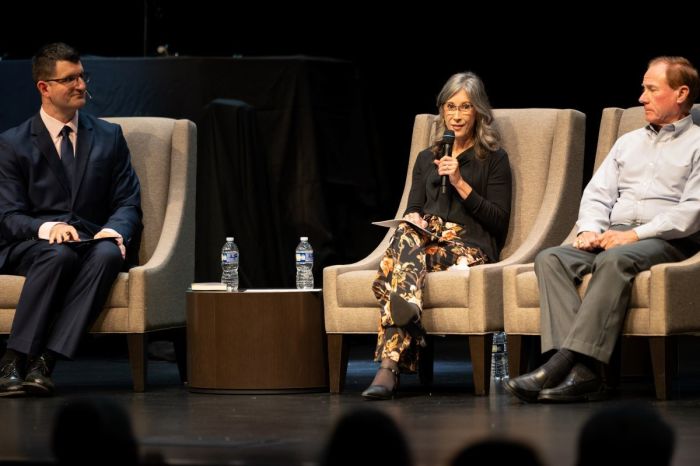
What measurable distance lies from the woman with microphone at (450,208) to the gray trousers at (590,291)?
1.48 feet

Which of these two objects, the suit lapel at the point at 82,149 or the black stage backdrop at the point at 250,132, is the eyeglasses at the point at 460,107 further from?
the suit lapel at the point at 82,149

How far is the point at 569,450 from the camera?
10.1ft

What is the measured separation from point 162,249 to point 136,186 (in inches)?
12.2

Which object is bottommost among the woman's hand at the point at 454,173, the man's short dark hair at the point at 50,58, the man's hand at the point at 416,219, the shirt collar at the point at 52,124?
the man's hand at the point at 416,219

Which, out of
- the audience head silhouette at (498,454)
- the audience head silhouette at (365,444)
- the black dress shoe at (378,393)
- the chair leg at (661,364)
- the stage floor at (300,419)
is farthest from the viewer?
the black dress shoe at (378,393)

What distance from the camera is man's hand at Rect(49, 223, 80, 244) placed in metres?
4.76

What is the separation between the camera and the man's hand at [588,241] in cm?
444

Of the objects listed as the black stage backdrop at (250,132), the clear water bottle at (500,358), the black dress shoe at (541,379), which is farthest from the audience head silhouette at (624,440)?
the black stage backdrop at (250,132)

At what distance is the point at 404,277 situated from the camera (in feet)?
14.7

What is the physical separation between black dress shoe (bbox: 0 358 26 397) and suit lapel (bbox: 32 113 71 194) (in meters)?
0.73

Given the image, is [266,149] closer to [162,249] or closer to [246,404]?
[162,249]

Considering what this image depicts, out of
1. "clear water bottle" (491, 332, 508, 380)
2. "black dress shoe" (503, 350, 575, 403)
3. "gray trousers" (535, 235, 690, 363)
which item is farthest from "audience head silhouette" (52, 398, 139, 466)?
"clear water bottle" (491, 332, 508, 380)

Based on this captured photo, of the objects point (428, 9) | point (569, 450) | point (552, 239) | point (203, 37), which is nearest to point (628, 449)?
point (569, 450)

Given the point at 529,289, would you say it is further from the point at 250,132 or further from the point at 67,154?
the point at 250,132
